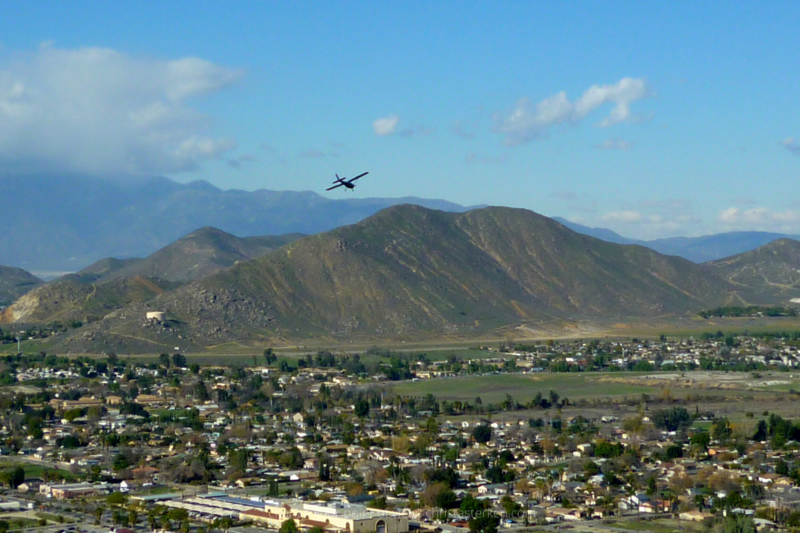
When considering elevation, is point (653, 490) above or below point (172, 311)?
below

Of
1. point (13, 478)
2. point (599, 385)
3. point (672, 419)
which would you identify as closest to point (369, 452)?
point (13, 478)

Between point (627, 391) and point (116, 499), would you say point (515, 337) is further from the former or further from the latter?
point (116, 499)

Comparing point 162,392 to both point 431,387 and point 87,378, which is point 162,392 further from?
point 431,387

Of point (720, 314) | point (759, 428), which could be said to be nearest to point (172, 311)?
point (720, 314)

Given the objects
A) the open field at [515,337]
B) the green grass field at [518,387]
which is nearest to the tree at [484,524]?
the green grass field at [518,387]

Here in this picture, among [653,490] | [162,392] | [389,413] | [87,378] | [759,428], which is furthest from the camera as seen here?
[87,378]

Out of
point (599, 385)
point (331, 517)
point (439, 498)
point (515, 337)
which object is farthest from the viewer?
point (515, 337)

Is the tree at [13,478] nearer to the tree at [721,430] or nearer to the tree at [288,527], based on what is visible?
the tree at [288,527]
